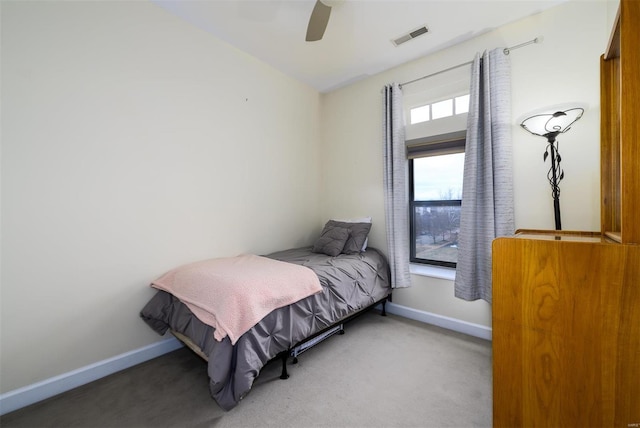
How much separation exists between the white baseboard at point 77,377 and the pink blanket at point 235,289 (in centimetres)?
54

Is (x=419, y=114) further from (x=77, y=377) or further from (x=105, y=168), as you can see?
(x=77, y=377)

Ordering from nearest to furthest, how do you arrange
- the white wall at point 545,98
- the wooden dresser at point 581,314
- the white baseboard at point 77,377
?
the wooden dresser at point 581,314
the white baseboard at point 77,377
the white wall at point 545,98

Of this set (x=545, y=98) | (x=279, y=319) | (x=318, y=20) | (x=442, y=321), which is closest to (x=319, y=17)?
(x=318, y=20)

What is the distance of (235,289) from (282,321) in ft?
1.23

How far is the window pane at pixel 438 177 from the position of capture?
2713 millimetres

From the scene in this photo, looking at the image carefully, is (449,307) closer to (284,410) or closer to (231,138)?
(284,410)

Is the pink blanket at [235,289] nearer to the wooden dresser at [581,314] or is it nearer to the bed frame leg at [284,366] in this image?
the bed frame leg at [284,366]

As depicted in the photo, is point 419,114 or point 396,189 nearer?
point 396,189

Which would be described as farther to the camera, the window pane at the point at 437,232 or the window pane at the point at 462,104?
the window pane at the point at 437,232

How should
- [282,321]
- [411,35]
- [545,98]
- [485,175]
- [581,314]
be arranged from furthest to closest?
1. [411,35]
2. [485,175]
3. [545,98]
4. [282,321]
5. [581,314]

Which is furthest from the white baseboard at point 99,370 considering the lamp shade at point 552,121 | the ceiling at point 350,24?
the ceiling at point 350,24

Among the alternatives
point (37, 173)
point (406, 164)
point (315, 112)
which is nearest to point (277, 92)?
point (315, 112)

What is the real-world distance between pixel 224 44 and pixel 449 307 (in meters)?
3.40

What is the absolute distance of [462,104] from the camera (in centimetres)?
253
